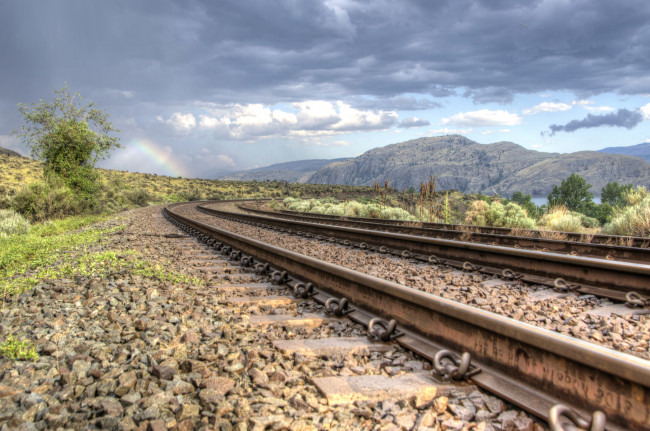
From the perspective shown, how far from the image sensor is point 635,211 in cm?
1192

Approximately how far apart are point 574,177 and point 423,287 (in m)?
95.7

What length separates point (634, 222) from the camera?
1163 cm

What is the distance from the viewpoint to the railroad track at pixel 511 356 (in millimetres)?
2146

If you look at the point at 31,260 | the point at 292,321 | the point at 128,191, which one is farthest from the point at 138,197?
the point at 292,321

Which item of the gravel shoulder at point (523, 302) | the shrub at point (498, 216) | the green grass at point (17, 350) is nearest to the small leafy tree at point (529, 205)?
the shrub at point (498, 216)

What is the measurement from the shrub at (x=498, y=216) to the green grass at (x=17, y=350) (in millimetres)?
14938

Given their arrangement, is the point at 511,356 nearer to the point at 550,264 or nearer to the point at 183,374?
the point at 183,374

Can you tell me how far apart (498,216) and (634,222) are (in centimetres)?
487

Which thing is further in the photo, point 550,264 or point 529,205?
point 529,205

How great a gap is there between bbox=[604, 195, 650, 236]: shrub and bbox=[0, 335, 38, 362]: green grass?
522 inches

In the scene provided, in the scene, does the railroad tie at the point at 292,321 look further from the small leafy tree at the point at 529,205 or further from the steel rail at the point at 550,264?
the small leafy tree at the point at 529,205

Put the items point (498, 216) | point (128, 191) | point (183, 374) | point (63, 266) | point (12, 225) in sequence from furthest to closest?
point (128, 191) → point (498, 216) → point (12, 225) → point (63, 266) → point (183, 374)

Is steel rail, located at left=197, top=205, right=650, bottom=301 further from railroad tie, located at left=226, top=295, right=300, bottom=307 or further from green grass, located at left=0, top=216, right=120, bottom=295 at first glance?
green grass, located at left=0, top=216, right=120, bottom=295

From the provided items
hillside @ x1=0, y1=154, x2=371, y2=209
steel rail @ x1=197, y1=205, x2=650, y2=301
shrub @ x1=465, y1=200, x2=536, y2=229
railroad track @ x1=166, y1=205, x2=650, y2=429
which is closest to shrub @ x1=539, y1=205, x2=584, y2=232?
shrub @ x1=465, y1=200, x2=536, y2=229
